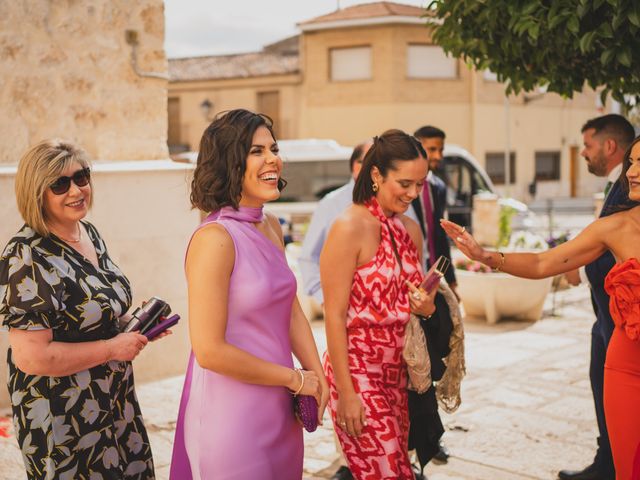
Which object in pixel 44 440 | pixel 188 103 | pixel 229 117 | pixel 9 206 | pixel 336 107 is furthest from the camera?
pixel 188 103

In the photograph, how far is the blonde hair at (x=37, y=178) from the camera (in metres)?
2.82

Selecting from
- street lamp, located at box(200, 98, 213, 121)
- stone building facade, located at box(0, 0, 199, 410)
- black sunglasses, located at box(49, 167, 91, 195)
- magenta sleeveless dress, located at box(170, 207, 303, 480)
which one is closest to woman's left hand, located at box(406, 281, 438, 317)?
magenta sleeveless dress, located at box(170, 207, 303, 480)

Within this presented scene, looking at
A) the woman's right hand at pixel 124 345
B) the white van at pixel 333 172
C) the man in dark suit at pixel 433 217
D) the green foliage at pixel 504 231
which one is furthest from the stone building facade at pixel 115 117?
the white van at pixel 333 172

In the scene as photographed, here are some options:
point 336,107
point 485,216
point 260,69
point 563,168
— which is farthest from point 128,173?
point 563,168

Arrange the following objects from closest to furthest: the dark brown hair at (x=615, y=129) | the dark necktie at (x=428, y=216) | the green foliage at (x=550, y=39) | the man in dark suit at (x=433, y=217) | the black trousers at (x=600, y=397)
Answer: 1. the green foliage at (x=550, y=39)
2. the black trousers at (x=600, y=397)
3. the dark brown hair at (x=615, y=129)
4. the man in dark suit at (x=433, y=217)
5. the dark necktie at (x=428, y=216)

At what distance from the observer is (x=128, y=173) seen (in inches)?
247

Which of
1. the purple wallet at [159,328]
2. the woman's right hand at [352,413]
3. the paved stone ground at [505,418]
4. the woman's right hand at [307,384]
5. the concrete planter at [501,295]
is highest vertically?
the purple wallet at [159,328]

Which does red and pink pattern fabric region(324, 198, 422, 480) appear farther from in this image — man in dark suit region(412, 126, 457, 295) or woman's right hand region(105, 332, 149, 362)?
man in dark suit region(412, 126, 457, 295)

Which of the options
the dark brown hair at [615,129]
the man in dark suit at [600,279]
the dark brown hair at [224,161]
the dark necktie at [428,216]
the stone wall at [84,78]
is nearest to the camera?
the dark brown hair at [224,161]

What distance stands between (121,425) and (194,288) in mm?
947

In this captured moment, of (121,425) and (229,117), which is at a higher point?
(229,117)

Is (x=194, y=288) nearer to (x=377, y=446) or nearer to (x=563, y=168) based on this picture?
(x=377, y=446)

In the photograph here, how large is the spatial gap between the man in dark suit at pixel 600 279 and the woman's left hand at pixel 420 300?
4.03 feet

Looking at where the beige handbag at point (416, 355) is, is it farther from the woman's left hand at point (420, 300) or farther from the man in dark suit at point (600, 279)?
the man in dark suit at point (600, 279)
